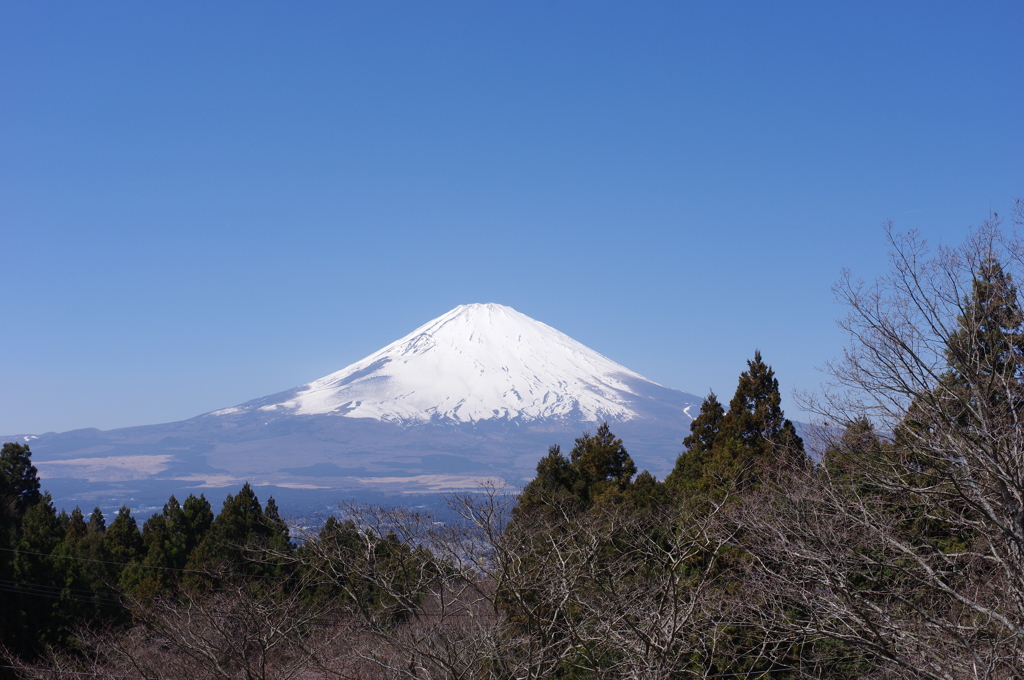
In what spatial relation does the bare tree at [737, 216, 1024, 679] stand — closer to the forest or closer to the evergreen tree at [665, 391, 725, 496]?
the forest

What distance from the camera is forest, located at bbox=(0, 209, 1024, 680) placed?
771 cm

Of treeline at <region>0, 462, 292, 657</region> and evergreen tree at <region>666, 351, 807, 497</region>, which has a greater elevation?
evergreen tree at <region>666, 351, 807, 497</region>

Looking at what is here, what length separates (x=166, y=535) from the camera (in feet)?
85.4

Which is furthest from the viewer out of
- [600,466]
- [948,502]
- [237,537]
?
[237,537]

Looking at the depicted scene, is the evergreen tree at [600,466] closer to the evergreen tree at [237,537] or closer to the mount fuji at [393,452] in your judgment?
the evergreen tree at [237,537]

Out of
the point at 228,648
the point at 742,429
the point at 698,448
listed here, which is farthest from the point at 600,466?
the point at 228,648

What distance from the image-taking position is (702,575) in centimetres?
1248

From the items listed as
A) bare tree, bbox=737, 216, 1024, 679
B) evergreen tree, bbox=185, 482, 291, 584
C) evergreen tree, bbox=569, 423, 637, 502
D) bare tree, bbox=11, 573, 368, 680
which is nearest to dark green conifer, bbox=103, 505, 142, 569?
evergreen tree, bbox=185, 482, 291, 584

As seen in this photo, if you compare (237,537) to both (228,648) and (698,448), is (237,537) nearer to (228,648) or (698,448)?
(228,648)

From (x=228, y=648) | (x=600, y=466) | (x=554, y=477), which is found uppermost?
(x=600, y=466)

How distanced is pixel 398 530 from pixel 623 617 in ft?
13.8

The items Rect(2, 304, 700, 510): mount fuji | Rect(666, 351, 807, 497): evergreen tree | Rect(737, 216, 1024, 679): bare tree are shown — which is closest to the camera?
Rect(737, 216, 1024, 679): bare tree

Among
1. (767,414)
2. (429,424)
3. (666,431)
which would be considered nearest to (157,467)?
(429,424)

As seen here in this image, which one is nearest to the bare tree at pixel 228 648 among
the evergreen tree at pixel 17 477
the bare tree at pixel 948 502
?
the bare tree at pixel 948 502
